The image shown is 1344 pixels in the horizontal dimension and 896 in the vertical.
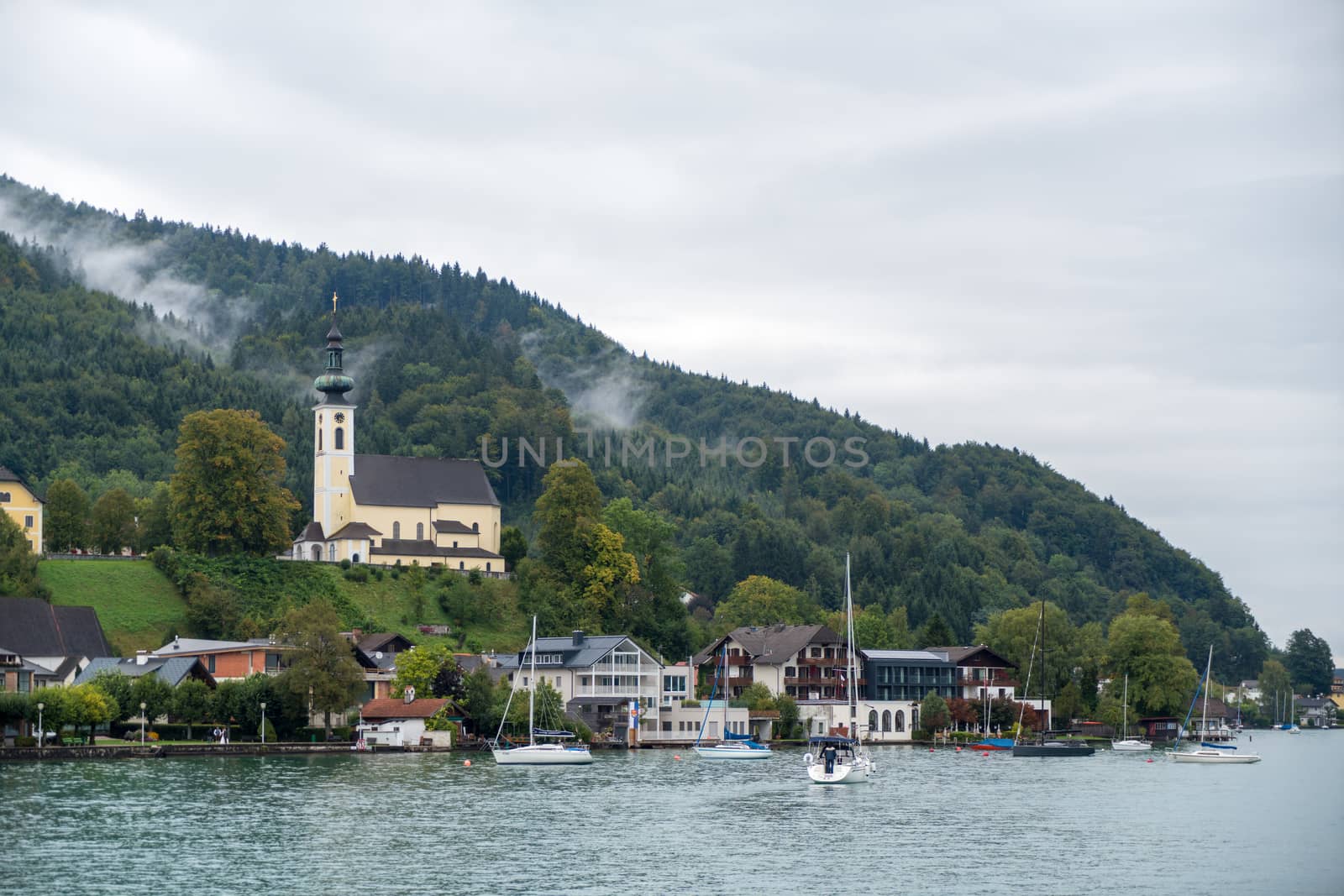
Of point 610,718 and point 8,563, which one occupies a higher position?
point 8,563

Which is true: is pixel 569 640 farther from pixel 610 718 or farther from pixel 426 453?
pixel 426 453

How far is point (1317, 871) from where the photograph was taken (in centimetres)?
5403

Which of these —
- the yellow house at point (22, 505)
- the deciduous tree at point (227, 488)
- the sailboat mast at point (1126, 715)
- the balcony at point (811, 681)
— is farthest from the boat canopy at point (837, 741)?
the yellow house at point (22, 505)

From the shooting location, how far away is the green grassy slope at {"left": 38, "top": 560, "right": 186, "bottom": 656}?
11706 centimetres

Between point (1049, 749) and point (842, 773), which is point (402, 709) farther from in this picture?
point (1049, 749)

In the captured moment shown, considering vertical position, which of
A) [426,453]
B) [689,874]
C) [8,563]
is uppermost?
[426,453]

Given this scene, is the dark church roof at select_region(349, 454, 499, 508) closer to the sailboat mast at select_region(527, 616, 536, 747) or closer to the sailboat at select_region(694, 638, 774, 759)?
the sailboat mast at select_region(527, 616, 536, 747)

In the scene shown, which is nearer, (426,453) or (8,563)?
(8,563)

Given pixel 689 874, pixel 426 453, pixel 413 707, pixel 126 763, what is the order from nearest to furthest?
pixel 689 874, pixel 126 763, pixel 413 707, pixel 426 453

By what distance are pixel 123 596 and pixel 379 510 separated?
27.1 metres

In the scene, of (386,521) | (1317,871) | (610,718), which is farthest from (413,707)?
(1317,871)

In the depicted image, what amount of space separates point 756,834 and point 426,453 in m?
137

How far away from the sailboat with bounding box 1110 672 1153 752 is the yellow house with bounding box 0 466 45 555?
80.8 metres

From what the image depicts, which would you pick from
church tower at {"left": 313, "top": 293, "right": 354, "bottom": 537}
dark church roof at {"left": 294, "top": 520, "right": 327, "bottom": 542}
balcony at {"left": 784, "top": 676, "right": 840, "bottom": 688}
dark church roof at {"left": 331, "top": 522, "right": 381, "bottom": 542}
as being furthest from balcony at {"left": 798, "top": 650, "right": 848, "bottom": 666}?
dark church roof at {"left": 294, "top": 520, "right": 327, "bottom": 542}
